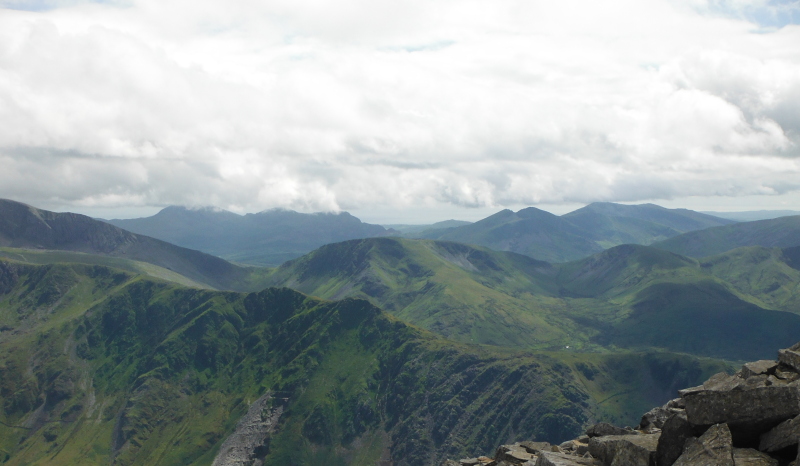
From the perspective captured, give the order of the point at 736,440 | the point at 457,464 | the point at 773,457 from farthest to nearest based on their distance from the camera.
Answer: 1. the point at 457,464
2. the point at 736,440
3. the point at 773,457

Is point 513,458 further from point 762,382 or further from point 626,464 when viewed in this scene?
point 762,382

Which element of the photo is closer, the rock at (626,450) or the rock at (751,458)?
the rock at (751,458)

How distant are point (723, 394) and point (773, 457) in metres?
3.28

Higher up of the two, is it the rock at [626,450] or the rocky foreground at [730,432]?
the rocky foreground at [730,432]

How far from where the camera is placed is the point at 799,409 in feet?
85.0

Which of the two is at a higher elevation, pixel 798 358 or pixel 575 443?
pixel 798 358

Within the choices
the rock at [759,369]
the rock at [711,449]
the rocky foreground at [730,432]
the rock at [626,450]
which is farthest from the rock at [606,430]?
the rock at [711,449]

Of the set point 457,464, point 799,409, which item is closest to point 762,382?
point 799,409

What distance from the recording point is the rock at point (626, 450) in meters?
29.3

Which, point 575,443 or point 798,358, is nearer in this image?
point 798,358

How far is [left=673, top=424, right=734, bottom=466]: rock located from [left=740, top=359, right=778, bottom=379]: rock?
1074cm

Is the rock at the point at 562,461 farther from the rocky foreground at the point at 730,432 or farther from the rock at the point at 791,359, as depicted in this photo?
the rock at the point at 791,359

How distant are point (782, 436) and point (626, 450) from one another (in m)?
7.82

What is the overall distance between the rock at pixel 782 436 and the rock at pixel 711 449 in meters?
1.67
